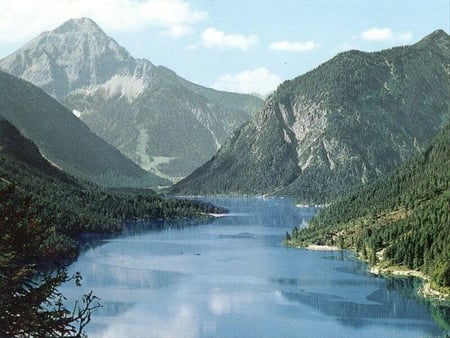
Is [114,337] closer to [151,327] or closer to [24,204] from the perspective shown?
[151,327]

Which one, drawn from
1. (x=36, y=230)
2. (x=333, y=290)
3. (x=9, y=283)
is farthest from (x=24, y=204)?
(x=333, y=290)

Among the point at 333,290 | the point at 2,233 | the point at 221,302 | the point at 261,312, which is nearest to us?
the point at 2,233

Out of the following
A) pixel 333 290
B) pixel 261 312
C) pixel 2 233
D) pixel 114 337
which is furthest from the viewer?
pixel 333 290

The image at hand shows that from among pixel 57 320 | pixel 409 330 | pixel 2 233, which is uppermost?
pixel 2 233

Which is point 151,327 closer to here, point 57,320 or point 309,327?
point 309,327

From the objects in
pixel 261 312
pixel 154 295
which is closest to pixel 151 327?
pixel 261 312

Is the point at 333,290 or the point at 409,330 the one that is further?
the point at 333,290

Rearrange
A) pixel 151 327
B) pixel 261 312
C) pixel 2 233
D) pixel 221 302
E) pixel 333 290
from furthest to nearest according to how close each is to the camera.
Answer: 1. pixel 333 290
2. pixel 221 302
3. pixel 261 312
4. pixel 151 327
5. pixel 2 233

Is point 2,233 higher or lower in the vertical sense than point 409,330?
higher

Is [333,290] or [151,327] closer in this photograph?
[151,327]
